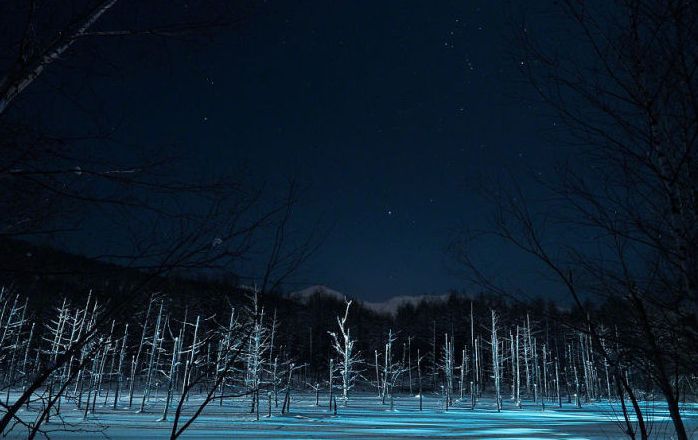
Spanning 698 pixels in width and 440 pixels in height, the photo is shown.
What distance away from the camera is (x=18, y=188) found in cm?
268

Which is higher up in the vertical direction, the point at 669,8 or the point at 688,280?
the point at 669,8

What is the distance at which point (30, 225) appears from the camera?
112 inches

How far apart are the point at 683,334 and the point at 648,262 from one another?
613 millimetres

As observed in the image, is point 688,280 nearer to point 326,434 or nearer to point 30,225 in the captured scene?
point 30,225

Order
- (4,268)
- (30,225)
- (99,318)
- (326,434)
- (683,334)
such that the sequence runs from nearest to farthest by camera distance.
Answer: (99,318)
(4,268)
(683,334)
(30,225)
(326,434)

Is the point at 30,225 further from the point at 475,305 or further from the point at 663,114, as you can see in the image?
the point at 475,305

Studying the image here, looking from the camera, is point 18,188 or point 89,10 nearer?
point 89,10

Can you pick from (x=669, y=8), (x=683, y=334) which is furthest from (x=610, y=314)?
(x=669, y=8)

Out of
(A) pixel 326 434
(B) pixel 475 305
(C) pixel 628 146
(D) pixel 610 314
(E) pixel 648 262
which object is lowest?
(A) pixel 326 434

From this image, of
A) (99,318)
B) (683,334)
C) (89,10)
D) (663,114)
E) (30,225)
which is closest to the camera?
(99,318)

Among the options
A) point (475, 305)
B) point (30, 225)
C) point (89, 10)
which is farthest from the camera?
point (475, 305)

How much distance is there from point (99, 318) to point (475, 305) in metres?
63.9

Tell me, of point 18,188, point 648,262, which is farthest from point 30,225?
point 648,262

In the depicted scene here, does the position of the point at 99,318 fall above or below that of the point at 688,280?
below
